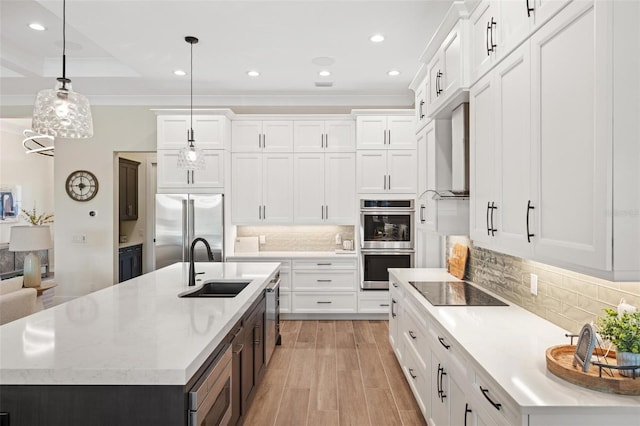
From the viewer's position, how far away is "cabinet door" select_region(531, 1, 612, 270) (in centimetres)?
126

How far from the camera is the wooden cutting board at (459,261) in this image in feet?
11.1

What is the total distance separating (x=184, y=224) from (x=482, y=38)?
410cm

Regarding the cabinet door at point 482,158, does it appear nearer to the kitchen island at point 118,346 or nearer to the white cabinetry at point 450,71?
the white cabinetry at point 450,71

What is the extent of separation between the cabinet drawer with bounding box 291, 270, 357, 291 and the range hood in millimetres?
2657

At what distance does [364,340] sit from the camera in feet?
14.6

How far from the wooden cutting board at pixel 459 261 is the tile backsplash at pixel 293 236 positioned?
232 cm

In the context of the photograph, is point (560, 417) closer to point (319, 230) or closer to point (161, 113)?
point (319, 230)

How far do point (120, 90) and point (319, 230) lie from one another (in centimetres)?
342

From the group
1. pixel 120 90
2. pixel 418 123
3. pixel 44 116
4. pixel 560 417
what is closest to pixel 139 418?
pixel 560 417

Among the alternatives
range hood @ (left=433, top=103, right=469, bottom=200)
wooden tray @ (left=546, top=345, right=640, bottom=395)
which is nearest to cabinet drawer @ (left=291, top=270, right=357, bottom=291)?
range hood @ (left=433, top=103, right=469, bottom=200)

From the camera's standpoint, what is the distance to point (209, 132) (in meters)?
5.20

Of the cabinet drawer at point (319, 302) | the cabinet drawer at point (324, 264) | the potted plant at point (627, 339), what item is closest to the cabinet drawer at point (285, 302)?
the cabinet drawer at point (319, 302)

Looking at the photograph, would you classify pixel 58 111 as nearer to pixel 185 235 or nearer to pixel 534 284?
pixel 534 284

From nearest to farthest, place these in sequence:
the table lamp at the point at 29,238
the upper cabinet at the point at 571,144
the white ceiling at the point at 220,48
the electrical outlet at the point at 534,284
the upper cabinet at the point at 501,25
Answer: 1. the upper cabinet at the point at 571,144
2. the upper cabinet at the point at 501,25
3. the electrical outlet at the point at 534,284
4. the white ceiling at the point at 220,48
5. the table lamp at the point at 29,238
